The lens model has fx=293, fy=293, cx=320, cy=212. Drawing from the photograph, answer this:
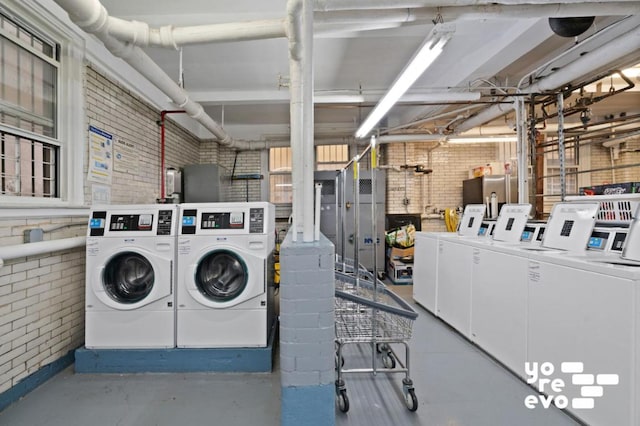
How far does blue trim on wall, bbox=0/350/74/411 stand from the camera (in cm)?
218

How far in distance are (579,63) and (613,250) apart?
2069 millimetres

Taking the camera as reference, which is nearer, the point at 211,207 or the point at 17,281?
the point at 17,281

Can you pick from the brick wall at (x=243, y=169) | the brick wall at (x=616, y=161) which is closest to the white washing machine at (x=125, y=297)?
the brick wall at (x=243, y=169)

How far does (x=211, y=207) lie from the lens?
9.04 ft

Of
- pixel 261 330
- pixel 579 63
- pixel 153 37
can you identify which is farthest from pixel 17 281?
pixel 579 63

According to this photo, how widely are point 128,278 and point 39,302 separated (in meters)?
0.64

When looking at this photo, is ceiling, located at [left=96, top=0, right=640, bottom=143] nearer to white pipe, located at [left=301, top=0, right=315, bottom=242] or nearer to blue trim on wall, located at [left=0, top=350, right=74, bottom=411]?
white pipe, located at [left=301, top=0, right=315, bottom=242]

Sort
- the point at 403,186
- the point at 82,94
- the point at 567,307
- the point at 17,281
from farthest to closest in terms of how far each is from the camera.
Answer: the point at 403,186 → the point at 82,94 → the point at 17,281 → the point at 567,307

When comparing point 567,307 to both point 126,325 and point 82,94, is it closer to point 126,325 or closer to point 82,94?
point 126,325

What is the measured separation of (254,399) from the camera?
226cm

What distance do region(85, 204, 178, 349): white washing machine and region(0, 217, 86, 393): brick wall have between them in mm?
278

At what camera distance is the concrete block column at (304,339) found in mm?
1626

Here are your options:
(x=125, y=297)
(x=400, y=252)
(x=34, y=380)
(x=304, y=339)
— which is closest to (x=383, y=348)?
(x=304, y=339)

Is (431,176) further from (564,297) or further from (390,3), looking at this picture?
(390,3)
